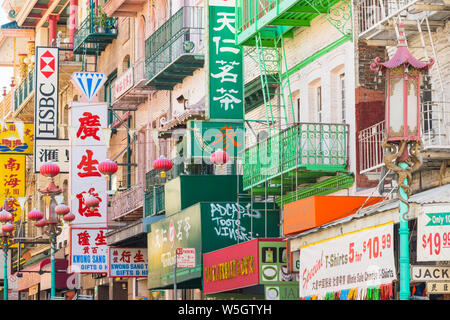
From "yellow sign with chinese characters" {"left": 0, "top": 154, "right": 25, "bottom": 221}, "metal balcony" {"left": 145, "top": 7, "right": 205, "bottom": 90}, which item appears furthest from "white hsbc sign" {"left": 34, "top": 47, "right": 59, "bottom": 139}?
"yellow sign with chinese characters" {"left": 0, "top": 154, "right": 25, "bottom": 221}

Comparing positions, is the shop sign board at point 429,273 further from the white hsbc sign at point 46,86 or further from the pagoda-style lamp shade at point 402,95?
the white hsbc sign at point 46,86

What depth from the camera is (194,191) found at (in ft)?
97.0

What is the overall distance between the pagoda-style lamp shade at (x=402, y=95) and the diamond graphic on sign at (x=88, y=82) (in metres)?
24.1

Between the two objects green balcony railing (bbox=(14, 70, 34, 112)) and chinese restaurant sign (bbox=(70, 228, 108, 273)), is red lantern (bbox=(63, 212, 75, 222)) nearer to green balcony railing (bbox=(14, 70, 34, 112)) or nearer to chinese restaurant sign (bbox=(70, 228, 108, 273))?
chinese restaurant sign (bbox=(70, 228, 108, 273))

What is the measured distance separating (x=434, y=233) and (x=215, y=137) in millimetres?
13465

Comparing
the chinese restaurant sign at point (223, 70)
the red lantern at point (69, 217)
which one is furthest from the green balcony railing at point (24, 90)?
the chinese restaurant sign at point (223, 70)

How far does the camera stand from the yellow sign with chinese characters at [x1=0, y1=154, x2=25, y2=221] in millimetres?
54125

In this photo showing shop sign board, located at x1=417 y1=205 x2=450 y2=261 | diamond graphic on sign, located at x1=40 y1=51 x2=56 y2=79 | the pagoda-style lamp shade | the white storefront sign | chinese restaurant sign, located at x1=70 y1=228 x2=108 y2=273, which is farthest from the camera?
diamond graphic on sign, located at x1=40 y1=51 x2=56 y2=79

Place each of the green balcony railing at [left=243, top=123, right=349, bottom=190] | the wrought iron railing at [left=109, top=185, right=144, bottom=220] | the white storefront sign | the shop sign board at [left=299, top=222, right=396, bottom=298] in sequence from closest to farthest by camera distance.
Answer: the shop sign board at [left=299, top=222, right=396, bottom=298] → the green balcony railing at [left=243, top=123, right=349, bottom=190] → the wrought iron railing at [left=109, top=185, right=144, bottom=220] → the white storefront sign

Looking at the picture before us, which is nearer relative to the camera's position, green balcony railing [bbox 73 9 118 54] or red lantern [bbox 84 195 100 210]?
red lantern [bbox 84 195 100 210]

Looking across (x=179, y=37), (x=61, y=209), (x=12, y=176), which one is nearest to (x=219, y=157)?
(x=179, y=37)

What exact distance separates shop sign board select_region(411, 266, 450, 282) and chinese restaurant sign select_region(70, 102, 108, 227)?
22.3m

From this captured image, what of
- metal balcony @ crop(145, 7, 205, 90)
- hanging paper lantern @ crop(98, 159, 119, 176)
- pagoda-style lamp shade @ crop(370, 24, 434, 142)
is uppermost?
metal balcony @ crop(145, 7, 205, 90)

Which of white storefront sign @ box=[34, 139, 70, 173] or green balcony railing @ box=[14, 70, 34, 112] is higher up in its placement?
green balcony railing @ box=[14, 70, 34, 112]
